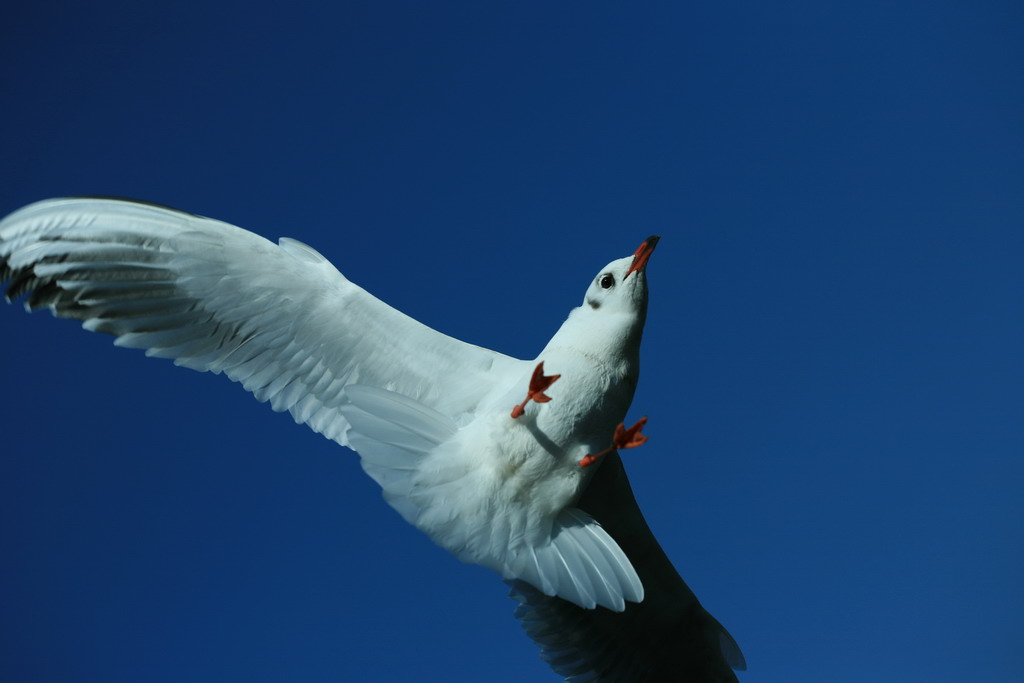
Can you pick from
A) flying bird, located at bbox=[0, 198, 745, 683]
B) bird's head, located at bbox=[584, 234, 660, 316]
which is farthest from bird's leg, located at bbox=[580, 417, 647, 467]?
bird's head, located at bbox=[584, 234, 660, 316]

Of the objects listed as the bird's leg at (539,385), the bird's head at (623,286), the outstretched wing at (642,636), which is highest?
the bird's head at (623,286)

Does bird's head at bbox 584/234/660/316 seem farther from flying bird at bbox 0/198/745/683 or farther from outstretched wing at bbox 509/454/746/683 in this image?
outstretched wing at bbox 509/454/746/683

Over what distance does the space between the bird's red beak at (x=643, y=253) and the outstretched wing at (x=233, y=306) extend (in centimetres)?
30

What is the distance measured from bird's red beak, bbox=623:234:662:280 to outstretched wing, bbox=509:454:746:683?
Result: 0.68 m

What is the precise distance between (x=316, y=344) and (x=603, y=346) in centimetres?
58

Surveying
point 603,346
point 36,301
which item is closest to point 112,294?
point 36,301

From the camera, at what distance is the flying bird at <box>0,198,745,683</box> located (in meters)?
1.49

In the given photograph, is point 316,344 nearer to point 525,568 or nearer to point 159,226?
point 159,226

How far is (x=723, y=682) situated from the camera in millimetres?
2082

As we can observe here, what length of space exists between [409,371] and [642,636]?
831 millimetres

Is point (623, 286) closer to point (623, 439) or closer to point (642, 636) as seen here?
point (623, 439)

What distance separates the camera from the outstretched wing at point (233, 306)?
65.0 inches

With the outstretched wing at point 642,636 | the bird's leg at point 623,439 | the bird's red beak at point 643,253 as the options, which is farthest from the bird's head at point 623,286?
the outstretched wing at point 642,636

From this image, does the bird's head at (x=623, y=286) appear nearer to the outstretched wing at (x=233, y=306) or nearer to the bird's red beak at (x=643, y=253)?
the bird's red beak at (x=643, y=253)
